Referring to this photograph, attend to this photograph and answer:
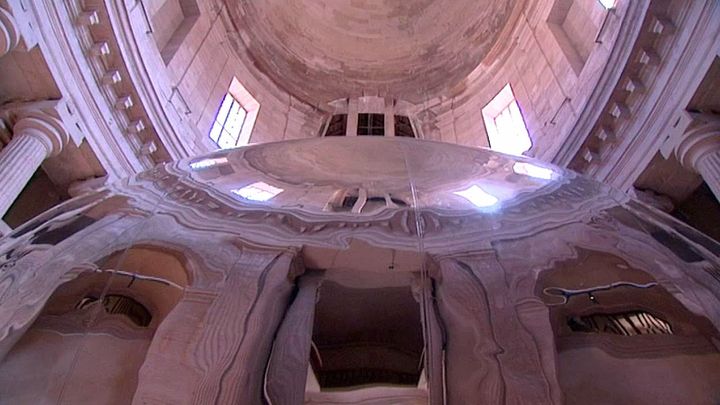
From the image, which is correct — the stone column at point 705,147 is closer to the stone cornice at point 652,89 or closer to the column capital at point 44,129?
the stone cornice at point 652,89

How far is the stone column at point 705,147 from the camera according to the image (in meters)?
5.06

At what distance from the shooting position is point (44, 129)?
550cm

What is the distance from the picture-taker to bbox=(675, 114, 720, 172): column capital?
5105mm

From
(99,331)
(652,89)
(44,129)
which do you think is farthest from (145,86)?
(99,331)

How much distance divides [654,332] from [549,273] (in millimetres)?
194

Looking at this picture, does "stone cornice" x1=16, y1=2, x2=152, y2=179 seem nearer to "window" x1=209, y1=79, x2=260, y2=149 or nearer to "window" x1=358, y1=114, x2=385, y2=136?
"window" x1=209, y1=79, x2=260, y2=149

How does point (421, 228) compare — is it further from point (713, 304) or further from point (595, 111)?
point (595, 111)

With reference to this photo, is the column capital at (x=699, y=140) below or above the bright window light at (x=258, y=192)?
above

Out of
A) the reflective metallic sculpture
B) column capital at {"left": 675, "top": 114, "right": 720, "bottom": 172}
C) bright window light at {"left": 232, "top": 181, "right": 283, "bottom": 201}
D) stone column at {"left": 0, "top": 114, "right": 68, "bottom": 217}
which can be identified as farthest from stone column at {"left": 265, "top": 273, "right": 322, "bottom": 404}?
column capital at {"left": 675, "top": 114, "right": 720, "bottom": 172}

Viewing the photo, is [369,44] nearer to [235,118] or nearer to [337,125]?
[337,125]

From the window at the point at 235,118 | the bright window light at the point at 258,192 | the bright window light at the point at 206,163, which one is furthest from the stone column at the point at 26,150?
the bright window light at the point at 258,192

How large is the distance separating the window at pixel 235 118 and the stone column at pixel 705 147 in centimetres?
778

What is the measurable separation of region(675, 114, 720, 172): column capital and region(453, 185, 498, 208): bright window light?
17.0 feet

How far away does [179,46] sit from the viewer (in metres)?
9.27
